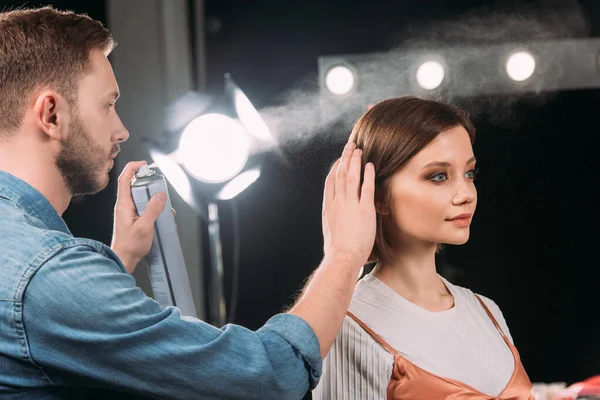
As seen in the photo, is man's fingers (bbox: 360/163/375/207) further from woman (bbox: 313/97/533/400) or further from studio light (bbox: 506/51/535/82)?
studio light (bbox: 506/51/535/82)

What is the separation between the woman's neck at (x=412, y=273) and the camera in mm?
1304

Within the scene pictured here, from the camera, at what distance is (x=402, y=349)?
1226mm

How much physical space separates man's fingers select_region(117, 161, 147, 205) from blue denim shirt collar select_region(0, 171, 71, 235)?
315mm

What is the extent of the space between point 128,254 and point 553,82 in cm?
94

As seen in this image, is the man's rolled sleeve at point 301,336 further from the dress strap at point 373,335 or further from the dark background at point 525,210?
the dark background at point 525,210

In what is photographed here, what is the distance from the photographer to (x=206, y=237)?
182 cm

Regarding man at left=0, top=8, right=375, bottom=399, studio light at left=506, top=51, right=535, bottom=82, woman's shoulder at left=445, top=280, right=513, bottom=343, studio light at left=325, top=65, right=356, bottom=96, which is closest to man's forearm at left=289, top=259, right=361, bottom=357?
man at left=0, top=8, right=375, bottom=399

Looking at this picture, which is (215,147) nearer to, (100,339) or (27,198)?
(27,198)

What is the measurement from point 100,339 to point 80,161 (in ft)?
1.05

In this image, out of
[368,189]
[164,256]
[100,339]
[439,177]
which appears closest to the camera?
[100,339]

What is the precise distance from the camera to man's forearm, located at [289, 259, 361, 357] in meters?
1.02

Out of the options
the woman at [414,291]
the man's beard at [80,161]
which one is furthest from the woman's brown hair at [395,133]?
the man's beard at [80,161]

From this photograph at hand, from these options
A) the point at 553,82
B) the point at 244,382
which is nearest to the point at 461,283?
the point at 553,82

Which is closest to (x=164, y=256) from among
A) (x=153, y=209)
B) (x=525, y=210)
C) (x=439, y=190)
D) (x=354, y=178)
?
(x=153, y=209)
